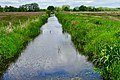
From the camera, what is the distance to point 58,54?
18188mm

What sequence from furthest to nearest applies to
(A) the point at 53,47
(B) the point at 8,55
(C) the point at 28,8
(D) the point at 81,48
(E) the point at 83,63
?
1. (C) the point at 28,8
2. (A) the point at 53,47
3. (D) the point at 81,48
4. (B) the point at 8,55
5. (E) the point at 83,63

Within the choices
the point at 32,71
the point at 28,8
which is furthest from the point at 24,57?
the point at 28,8

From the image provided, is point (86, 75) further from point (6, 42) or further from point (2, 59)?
point (6, 42)

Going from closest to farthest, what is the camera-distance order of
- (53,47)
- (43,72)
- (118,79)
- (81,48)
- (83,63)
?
(118,79) < (43,72) < (83,63) < (81,48) < (53,47)

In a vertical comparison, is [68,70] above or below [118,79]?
below

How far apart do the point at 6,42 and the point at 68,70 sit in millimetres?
5245

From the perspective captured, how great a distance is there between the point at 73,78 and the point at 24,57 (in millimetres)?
5896

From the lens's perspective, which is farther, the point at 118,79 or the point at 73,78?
the point at 73,78

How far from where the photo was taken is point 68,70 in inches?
534

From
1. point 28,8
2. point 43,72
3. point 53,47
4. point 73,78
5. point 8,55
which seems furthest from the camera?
point 28,8

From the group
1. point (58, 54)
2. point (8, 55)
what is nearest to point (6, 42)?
point (8, 55)

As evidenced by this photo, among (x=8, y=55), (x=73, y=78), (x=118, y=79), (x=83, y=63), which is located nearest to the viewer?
(x=118, y=79)

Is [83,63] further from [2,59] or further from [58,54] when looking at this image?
[2,59]

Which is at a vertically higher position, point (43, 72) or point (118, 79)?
point (118, 79)
